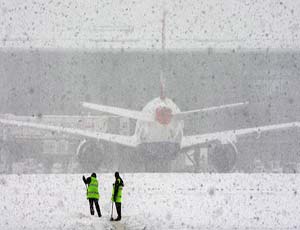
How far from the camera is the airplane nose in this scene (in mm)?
25742

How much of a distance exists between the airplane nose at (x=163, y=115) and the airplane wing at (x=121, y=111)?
23.3 inches

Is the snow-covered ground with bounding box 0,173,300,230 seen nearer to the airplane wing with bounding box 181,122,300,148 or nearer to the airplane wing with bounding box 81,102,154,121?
the airplane wing with bounding box 81,102,154,121

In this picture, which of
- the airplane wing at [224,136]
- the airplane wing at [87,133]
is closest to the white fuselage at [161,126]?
the airplane wing at [224,136]

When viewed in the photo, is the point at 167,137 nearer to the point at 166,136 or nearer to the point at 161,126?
the point at 166,136

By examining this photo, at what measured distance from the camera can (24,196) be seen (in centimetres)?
1534

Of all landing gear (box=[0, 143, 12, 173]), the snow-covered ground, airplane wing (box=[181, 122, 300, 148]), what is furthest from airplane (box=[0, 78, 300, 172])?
landing gear (box=[0, 143, 12, 173])

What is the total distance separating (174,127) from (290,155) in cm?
2686

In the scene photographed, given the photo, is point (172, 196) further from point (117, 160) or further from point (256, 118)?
point (256, 118)

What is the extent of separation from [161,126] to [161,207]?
1425cm

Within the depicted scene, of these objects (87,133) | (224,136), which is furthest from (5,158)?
(224,136)

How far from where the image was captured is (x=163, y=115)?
25.9 m

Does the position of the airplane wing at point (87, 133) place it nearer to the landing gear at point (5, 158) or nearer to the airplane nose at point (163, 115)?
the airplane nose at point (163, 115)

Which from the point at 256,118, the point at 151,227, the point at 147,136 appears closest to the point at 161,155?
the point at 147,136

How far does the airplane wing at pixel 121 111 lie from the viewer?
24.3m
